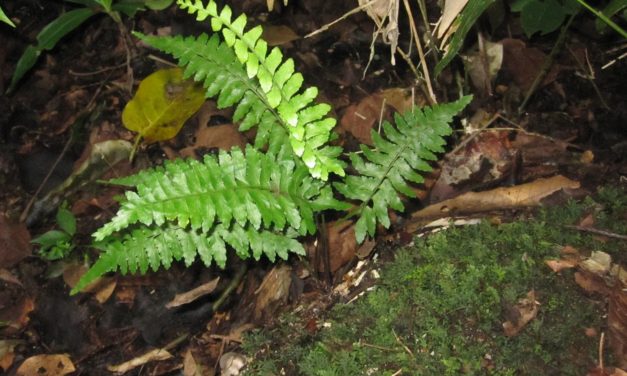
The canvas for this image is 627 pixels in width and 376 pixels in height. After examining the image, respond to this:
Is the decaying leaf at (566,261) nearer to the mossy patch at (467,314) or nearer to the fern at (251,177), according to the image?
the mossy patch at (467,314)

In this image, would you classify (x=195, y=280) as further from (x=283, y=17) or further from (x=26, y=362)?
(x=283, y=17)

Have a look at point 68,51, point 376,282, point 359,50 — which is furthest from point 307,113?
point 68,51

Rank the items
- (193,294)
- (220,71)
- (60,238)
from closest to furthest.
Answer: (220,71) < (193,294) < (60,238)

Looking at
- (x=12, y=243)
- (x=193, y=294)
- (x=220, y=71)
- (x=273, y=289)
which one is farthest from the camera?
(x=12, y=243)

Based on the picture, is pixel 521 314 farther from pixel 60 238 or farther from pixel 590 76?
pixel 60 238

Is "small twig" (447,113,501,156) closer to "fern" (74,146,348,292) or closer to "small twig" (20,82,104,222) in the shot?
"fern" (74,146,348,292)

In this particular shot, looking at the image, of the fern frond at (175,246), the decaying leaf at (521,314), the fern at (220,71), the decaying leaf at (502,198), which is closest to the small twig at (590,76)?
the decaying leaf at (502,198)

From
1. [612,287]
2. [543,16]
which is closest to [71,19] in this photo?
[543,16]

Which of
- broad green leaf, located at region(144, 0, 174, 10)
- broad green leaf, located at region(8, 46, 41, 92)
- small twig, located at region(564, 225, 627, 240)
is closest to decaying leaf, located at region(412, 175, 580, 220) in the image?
small twig, located at region(564, 225, 627, 240)
